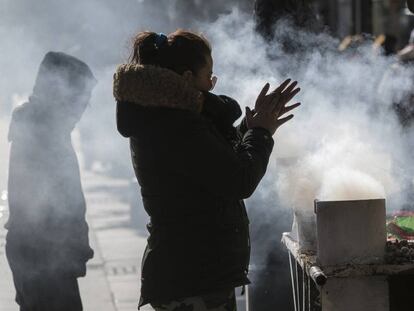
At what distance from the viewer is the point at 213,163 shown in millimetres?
2820

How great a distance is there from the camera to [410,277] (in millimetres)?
3467

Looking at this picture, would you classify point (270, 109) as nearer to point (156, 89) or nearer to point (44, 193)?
point (156, 89)

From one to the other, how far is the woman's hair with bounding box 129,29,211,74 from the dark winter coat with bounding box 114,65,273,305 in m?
0.06

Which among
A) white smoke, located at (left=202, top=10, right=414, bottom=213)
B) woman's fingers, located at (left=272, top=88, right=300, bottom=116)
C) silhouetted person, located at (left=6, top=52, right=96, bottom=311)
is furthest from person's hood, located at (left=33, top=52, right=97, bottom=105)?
woman's fingers, located at (left=272, top=88, right=300, bottom=116)

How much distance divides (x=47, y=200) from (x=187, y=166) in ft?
7.50

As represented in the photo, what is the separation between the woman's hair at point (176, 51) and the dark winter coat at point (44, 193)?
6.83 ft

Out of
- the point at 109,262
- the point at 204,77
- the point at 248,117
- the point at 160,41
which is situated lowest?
the point at 109,262

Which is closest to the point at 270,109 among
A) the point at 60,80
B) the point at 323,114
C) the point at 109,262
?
the point at 323,114

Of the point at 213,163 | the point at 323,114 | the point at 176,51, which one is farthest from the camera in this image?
the point at 323,114

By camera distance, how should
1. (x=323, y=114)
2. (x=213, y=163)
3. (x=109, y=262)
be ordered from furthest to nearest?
1. (x=109, y=262)
2. (x=323, y=114)
3. (x=213, y=163)

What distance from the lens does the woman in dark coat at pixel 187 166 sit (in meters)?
2.85

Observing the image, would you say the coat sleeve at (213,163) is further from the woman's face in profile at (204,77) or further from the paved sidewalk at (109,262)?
the paved sidewalk at (109,262)

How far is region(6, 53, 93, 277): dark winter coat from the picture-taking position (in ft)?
16.3

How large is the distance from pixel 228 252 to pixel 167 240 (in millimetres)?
199
